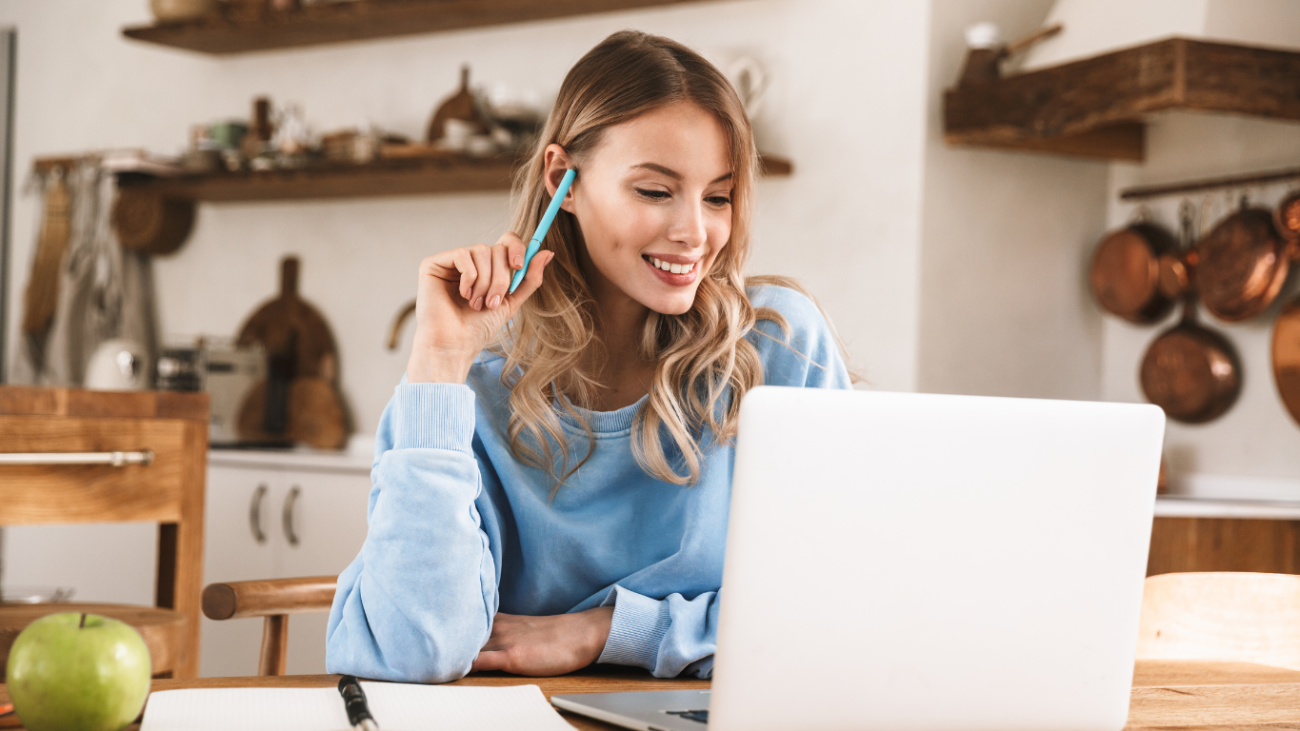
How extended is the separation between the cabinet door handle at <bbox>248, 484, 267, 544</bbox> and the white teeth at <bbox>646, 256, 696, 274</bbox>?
2139 mm

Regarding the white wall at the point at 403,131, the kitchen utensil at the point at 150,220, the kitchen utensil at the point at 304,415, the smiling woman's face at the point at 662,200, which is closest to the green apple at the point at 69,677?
the smiling woman's face at the point at 662,200

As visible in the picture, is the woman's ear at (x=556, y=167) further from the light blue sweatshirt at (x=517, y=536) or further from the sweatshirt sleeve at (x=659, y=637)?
the sweatshirt sleeve at (x=659, y=637)

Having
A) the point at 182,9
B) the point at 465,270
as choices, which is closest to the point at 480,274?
the point at 465,270

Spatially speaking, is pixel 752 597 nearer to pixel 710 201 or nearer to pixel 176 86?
pixel 710 201

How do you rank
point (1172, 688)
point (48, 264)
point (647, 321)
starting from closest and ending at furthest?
point (1172, 688) < point (647, 321) < point (48, 264)

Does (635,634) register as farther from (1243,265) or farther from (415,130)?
(415,130)

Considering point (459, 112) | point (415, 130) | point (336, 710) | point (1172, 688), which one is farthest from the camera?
point (415, 130)

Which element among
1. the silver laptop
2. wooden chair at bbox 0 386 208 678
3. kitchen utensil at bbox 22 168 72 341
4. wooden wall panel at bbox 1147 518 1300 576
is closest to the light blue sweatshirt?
the silver laptop

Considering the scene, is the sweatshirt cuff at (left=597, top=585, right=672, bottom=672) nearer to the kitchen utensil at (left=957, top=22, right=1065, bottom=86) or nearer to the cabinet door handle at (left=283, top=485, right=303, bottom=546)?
the kitchen utensil at (left=957, top=22, right=1065, bottom=86)

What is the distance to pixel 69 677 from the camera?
0.68m

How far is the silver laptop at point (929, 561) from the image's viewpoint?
71cm

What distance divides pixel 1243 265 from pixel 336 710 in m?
2.45

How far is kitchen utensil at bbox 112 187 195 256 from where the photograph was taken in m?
3.75

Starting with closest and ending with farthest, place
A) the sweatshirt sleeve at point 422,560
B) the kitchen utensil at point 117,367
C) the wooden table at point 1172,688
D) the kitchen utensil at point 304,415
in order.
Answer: the wooden table at point 1172,688, the sweatshirt sleeve at point 422,560, the kitchen utensil at point 117,367, the kitchen utensil at point 304,415
